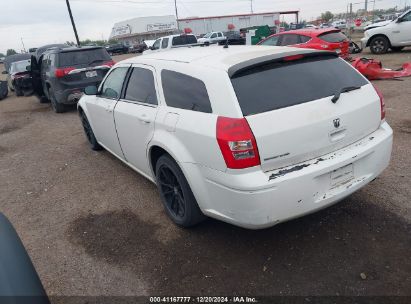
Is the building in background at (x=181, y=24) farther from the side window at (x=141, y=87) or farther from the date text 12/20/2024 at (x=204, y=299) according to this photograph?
the date text 12/20/2024 at (x=204, y=299)

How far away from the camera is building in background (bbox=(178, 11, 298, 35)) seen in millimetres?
57250

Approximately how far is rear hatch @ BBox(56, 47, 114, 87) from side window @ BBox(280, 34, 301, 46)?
6221 millimetres

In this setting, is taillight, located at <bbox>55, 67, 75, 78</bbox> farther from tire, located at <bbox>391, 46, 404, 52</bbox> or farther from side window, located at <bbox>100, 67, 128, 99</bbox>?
tire, located at <bbox>391, 46, 404, 52</bbox>

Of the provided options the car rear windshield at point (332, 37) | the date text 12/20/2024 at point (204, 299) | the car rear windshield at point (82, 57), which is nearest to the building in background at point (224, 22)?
the car rear windshield at point (332, 37)

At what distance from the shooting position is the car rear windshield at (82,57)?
9219 mm

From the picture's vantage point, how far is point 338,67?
10.4 ft

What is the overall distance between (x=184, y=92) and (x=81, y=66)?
7.21 m

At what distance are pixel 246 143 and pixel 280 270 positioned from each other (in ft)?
3.67

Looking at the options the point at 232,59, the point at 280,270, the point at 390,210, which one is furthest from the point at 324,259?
the point at 232,59

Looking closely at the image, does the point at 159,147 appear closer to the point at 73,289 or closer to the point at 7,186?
the point at 73,289

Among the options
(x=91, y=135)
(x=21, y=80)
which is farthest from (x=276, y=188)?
(x=21, y=80)

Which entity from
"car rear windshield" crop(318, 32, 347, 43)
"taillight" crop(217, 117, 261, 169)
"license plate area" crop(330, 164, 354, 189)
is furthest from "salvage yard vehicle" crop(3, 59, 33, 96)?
"license plate area" crop(330, 164, 354, 189)

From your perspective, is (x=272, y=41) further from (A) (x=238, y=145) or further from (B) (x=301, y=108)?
(A) (x=238, y=145)

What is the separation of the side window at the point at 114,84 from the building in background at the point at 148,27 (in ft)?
198
